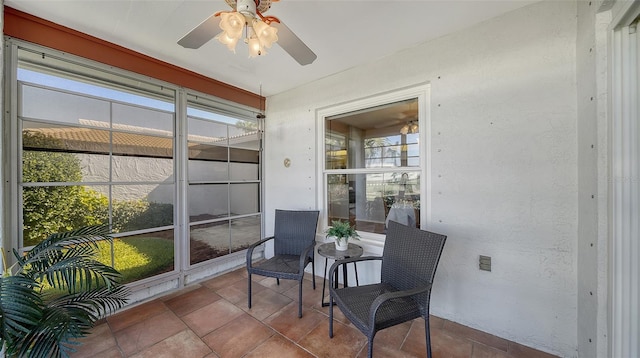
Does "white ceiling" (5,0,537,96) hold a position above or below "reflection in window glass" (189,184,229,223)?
above

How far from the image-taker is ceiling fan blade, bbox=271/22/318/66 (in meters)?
1.31

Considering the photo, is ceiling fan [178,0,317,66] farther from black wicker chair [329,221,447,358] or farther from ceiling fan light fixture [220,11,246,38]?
black wicker chair [329,221,447,358]

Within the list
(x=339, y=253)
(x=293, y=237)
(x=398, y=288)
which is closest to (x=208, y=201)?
(x=293, y=237)

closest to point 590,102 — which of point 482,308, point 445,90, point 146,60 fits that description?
point 445,90

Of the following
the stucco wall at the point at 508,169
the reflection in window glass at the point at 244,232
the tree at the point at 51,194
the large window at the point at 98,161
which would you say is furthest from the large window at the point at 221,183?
the stucco wall at the point at 508,169

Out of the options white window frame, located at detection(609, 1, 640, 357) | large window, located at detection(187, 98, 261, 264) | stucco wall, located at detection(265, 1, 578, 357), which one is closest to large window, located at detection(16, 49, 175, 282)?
large window, located at detection(187, 98, 261, 264)

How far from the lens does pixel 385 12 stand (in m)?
1.71

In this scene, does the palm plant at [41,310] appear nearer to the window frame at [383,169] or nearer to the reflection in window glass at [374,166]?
the window frame at [383,169]

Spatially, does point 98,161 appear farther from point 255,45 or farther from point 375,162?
point 375,162

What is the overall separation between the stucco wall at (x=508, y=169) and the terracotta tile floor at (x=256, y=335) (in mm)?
253

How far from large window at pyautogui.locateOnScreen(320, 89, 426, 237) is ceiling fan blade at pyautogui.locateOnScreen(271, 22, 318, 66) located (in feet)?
3.70

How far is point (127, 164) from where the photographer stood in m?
2.25

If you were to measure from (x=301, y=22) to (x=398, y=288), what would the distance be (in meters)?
2.30

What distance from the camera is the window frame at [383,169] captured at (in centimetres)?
211
